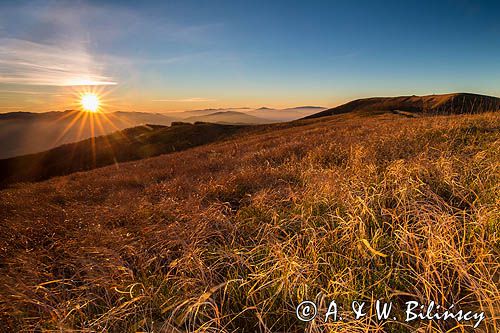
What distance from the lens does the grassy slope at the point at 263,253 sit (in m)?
2.22

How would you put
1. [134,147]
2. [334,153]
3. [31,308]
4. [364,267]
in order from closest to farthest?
1. [364,267]
2. [31,308]
3. [334,153]
4. [134,147]

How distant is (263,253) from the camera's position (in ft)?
9.56

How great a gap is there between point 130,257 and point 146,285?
80cm

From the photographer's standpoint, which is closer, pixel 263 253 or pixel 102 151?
pixel 263 253

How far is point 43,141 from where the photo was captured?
131125 millimetres

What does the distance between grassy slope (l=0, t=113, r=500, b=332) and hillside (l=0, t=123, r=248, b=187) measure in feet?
106

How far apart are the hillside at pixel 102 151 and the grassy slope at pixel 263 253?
3237 cm

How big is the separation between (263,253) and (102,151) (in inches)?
1811

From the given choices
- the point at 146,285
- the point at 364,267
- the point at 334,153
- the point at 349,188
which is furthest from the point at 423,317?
the point at 334,153

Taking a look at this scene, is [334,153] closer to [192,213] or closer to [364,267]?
[192,213]

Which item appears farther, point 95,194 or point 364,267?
point 95,194

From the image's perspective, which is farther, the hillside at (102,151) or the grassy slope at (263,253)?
the hillside at (102,151)

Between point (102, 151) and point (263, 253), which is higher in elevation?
point (263, 253)

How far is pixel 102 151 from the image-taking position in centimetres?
4250
